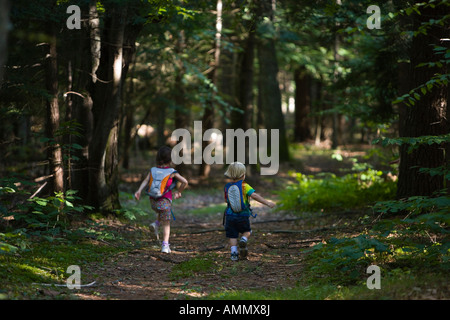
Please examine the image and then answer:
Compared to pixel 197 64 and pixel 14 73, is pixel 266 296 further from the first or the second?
pixel 197 64

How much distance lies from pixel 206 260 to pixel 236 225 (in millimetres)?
808

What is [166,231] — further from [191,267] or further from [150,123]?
[150,123]

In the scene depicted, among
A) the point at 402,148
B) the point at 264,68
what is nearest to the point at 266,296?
the point at 402,148

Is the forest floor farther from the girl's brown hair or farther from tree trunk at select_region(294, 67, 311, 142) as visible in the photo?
tree trunk at select_region(294, 67, 311, 142)

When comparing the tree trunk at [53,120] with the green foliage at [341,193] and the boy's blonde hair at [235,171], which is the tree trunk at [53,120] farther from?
the green foliage at [341,193]

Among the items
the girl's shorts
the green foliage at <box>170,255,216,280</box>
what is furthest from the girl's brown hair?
the green foliage at <box>170,255,216,280</box>

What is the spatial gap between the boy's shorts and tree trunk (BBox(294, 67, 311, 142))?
75.3 ft

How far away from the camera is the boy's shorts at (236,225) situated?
7.85 meters

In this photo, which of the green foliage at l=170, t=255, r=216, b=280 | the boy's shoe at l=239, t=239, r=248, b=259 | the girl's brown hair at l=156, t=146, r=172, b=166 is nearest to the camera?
the green foliage at l=170, t=255, r=216, b=280

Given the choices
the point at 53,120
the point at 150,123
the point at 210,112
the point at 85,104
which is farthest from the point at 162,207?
the point at 210,112

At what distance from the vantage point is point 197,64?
18.0 metres

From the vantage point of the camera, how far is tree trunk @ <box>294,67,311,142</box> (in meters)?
Result: 30.6

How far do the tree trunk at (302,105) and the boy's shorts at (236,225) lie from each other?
23.0m
